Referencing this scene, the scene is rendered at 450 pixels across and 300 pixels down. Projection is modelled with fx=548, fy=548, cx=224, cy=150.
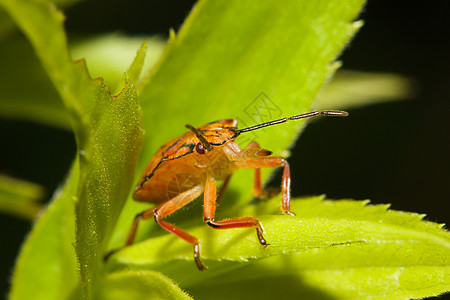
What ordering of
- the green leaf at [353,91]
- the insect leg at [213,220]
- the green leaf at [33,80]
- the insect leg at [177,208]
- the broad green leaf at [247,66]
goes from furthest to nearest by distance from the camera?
the green leaf at [353,91]
the green leaf at [33,80]
the broad green leaf at [247,66]
the insect leg at [177,208]
the insect leg at [213,220]

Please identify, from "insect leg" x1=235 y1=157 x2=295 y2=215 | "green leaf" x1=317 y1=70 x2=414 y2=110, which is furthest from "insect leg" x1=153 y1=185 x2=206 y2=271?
"green leaf" x1=317 y1=70 x2=414 y2=110

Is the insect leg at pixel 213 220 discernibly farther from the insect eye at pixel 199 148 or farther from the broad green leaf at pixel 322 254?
the insect eye at pixel 199 148

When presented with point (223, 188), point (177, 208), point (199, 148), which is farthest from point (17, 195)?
point (223, 188)

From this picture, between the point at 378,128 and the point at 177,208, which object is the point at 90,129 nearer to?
the point at 177,208

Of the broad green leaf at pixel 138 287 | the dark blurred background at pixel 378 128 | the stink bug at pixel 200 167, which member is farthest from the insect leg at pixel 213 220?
the dark blurred background at pixel 378 128

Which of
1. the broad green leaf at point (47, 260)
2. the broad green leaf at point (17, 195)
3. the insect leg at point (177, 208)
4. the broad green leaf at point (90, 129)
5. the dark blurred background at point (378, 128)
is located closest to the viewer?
the broad green leaf at point (90, 129)

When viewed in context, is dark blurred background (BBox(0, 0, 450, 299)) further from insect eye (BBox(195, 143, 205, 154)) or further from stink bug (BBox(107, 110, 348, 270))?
insect eye (BBox(195, 143, 205, 154))

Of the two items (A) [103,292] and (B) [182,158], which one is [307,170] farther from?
(A) [103,292]
